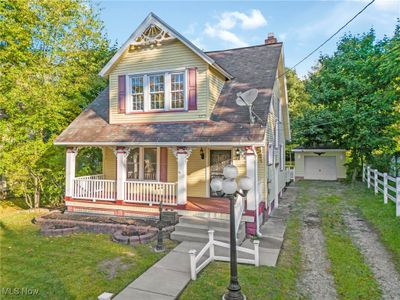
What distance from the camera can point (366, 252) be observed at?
7.41 metres

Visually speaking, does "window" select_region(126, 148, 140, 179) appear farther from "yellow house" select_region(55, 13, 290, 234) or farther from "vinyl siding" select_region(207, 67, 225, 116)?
"vinyl siding" select_region(207, 67, 225, 116)

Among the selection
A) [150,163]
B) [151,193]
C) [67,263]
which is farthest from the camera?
[150,163]

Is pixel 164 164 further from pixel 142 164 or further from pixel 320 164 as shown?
pixel 320 164

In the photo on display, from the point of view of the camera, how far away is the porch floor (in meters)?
9.43

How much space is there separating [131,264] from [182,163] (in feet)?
12.8

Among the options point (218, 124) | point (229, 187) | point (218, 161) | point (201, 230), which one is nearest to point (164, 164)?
point (218, 161)

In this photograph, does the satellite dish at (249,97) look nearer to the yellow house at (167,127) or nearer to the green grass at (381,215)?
the yellow house at (167,127)

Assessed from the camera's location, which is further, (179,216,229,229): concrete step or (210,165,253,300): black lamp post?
(179,216,229,229): concrete step

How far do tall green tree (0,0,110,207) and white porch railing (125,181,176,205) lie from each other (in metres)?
4.58

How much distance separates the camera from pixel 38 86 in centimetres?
1298

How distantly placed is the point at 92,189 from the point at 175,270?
241 inches

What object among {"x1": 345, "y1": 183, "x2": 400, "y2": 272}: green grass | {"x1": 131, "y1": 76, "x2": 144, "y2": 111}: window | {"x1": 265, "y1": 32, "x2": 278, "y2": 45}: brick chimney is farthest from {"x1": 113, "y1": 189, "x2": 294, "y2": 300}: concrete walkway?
{"x1": 265, "y1": 32, "x2": 278, "y2": 45}: brick chimney

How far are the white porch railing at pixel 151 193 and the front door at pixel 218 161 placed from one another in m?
1.93

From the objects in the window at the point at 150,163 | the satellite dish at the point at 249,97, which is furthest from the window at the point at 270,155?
the window at the point at 150,163
